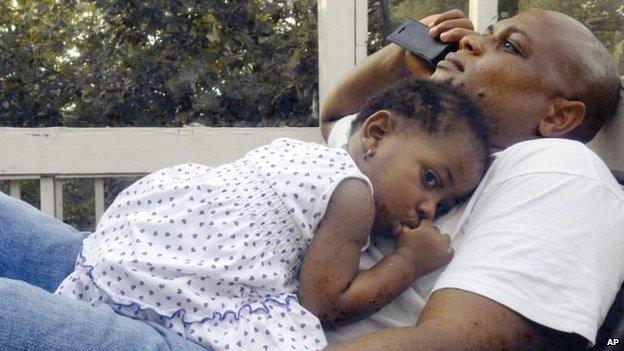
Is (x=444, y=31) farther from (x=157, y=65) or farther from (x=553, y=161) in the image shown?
(x=157, y=65)

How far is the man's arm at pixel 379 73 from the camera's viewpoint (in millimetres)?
1861

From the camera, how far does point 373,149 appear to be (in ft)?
4.49

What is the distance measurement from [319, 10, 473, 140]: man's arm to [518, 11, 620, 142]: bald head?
0.26 m

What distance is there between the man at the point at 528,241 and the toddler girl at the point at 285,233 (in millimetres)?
71

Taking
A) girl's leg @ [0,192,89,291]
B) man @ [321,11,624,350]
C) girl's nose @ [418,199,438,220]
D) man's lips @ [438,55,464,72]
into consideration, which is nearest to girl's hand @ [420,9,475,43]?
man's lips @ [438,55,464,72]

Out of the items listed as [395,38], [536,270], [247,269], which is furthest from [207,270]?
[395,38]

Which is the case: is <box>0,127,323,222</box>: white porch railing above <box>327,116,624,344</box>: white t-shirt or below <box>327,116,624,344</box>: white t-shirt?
below

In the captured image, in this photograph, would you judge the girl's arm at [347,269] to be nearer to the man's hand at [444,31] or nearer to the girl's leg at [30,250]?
the girl's leg at [30,250]

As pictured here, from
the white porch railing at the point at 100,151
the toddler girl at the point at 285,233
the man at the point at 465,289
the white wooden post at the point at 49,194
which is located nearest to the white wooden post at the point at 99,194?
the white porch railing at the point at 100,151

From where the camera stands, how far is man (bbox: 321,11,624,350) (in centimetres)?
112

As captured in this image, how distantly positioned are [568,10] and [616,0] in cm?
16

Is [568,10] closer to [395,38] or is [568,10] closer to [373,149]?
[395,38]

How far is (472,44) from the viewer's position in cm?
165

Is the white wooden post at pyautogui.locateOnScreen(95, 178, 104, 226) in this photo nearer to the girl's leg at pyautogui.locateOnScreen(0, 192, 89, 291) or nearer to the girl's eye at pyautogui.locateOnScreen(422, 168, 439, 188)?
the girl's leg at pyautogui.locateOnScreen(0, 192, 89, 291)
